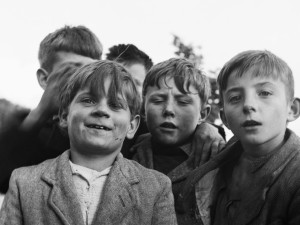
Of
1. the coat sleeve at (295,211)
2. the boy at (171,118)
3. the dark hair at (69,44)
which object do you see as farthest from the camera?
the dark hair at (69,44)

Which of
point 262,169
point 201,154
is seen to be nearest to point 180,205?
point 201,154

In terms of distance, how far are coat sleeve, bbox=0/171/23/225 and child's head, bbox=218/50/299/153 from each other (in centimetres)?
131

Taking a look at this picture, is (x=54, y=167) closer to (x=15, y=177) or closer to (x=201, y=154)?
(x=15, y=177)

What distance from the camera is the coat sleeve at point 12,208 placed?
2.27 m

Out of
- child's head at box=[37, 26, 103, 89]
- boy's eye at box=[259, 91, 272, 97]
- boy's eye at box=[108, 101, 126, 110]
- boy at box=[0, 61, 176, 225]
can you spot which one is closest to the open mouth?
A: boy at box=[0, 61, 176, 225]

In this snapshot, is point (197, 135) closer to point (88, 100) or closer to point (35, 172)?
point (88, 100)

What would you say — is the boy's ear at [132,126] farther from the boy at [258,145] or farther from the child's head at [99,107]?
the boy at [258,145]

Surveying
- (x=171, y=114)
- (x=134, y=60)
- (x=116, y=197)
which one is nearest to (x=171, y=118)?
(x=171, y=114)

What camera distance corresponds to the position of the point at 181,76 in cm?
328

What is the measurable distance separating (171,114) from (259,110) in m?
0.80

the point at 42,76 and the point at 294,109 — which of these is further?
the point at 42,76

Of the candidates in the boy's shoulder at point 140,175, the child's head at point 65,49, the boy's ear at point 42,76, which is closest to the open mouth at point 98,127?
the boy's shoulder at point 140,175

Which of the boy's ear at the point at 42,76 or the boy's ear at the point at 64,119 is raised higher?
the boy's ear at the point at 42,76

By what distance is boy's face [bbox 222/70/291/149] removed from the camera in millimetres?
2510
